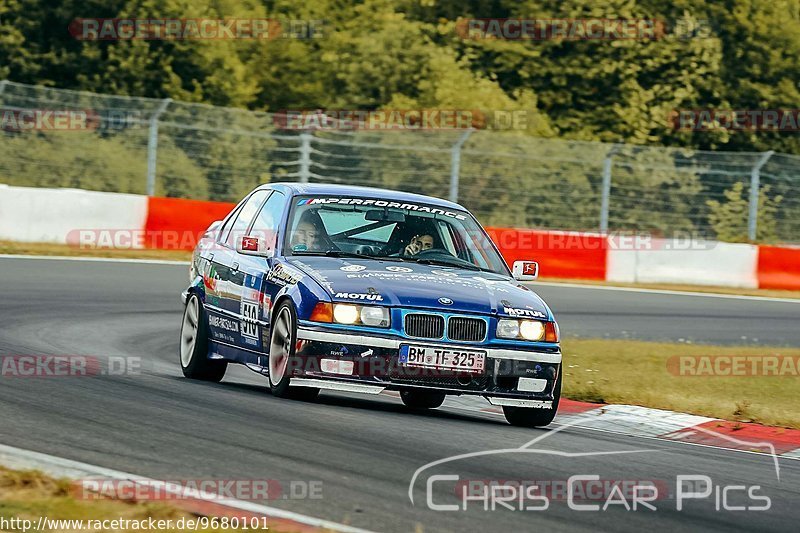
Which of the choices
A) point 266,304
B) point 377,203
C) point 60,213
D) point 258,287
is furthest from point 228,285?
point 60,213

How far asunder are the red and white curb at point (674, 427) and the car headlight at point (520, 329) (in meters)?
0.90

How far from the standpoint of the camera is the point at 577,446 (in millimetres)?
7965

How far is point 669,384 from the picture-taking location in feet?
42.4

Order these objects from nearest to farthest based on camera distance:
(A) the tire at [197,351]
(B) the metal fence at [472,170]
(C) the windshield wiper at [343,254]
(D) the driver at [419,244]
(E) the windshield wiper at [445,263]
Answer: (C) the windshield wiper at [343,254]
(E) the windshield wiper at [445,263]
(D) the driver at [419,244]
(A) the tire at [197,351]
(B) the metal fence at [472,170]

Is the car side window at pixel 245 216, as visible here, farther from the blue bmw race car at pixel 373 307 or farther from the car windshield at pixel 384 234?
the car windshield at pixel 384 234

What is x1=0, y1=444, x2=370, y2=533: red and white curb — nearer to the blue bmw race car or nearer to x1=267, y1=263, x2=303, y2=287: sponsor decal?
the blue bmw race car

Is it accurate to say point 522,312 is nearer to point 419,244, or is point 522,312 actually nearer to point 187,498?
point 419,244

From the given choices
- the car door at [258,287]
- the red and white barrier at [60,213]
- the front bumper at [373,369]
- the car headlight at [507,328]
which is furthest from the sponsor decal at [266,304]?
the red and white barrier at [60,213]

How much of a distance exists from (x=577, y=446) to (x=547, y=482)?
1424 millimetres

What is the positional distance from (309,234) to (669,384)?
15.4 ft

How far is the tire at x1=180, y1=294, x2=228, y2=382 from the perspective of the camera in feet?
33.9

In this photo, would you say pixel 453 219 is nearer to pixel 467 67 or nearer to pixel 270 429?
pixel 270 429

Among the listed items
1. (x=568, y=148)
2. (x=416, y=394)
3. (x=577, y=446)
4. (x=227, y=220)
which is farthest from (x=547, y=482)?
(x=568, y=148)

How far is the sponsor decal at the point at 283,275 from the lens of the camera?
8.86m
